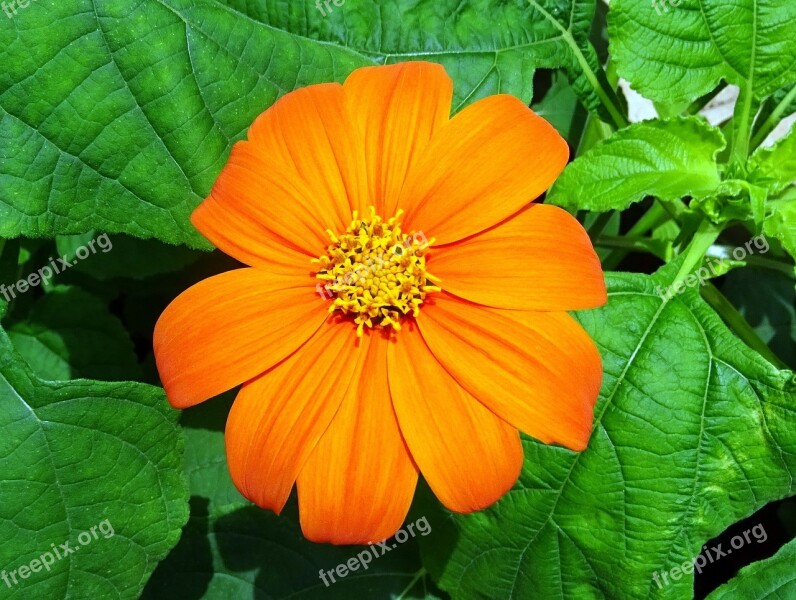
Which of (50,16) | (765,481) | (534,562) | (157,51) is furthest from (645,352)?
(50,16)

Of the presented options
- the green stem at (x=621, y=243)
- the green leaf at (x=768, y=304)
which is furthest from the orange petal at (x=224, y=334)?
the green leaf at (x=768, y=304)

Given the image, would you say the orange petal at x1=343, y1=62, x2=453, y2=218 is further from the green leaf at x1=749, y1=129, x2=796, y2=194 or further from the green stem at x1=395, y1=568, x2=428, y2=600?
the green stem at x1=395, y1=568, x2=428, y2=600

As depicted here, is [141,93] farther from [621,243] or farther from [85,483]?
[621,243]

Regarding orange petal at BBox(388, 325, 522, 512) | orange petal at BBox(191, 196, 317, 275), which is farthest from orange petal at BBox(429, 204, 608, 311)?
orange petal at BBox(191, 196, 317, 275)
